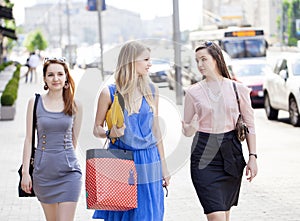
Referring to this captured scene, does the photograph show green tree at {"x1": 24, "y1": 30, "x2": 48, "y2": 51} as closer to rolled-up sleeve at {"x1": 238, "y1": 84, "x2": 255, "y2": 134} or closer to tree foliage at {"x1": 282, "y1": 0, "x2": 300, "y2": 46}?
tree foliage at {"x1": 282, "y1": 0, "x2": 300, "y2": 46}

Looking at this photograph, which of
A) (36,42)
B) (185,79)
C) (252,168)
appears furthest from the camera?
(36,42)

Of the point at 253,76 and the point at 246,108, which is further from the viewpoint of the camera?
the point at 253,76

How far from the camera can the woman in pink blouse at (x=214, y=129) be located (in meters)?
5.41

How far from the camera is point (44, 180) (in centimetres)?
525

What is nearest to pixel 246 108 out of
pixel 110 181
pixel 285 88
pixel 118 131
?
pixel 118 131

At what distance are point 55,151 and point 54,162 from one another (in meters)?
0.07

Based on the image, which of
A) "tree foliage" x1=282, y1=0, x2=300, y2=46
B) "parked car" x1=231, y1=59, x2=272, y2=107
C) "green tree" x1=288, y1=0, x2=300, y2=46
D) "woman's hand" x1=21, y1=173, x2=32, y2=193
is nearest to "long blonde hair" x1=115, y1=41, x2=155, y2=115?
"woman's hand" x1=21, y1=173, x2=32, y2=193

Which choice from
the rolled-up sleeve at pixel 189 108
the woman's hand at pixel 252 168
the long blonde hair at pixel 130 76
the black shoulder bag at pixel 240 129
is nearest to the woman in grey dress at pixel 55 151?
the long blonde hair at pixel 130 76

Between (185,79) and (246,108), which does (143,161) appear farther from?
(185,79)

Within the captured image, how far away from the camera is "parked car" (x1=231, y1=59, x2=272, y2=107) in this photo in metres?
22.9

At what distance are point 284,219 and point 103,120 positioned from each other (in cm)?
300

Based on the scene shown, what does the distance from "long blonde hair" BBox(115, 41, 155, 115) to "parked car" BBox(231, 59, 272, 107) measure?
17.8 metres

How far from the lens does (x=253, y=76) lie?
79.7 feet

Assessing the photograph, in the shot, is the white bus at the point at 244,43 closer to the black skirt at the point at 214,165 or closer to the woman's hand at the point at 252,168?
the woman's hand at the point at 252,168
